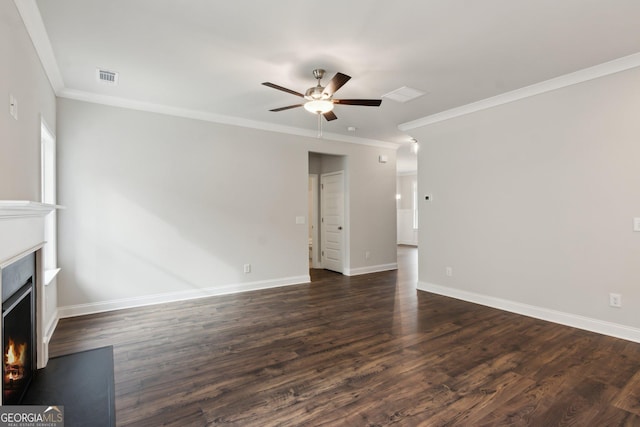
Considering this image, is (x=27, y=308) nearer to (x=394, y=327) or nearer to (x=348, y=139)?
(x=394, y=327)

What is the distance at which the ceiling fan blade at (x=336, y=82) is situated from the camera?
2.68 metres

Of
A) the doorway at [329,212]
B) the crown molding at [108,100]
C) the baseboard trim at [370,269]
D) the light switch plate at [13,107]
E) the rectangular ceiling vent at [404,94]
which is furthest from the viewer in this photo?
the doorway at [329,212]

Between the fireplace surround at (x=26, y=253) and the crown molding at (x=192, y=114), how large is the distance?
2279 mm

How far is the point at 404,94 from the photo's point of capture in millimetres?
3947

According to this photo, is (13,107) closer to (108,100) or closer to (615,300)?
(108,100)

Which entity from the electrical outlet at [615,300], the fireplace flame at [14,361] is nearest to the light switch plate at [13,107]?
the fireplace flame at [14,361]

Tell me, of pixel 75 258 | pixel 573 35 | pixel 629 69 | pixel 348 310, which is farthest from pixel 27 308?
pixel 629 69

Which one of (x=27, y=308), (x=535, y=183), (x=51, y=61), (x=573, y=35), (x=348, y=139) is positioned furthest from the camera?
(x=348, y=139)

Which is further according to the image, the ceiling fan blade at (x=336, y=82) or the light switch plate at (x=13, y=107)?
the ceiling fan blade at (x=336, y=82)

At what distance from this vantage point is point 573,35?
2.63 m

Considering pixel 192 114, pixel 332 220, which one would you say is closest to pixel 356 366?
pixel 192 114

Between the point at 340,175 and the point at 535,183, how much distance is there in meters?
3.45

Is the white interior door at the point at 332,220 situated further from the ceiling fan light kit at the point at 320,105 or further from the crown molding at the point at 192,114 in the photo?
the ceiling fan light kit at the point at 320,105

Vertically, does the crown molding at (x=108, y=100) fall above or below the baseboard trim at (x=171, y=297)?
above
